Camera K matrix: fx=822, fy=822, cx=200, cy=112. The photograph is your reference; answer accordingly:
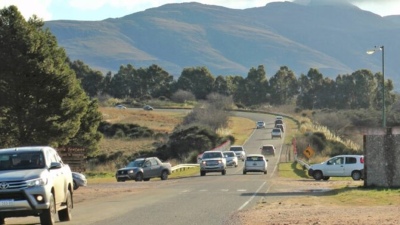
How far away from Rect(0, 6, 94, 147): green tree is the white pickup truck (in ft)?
116

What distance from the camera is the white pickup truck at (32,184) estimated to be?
17.5 meters

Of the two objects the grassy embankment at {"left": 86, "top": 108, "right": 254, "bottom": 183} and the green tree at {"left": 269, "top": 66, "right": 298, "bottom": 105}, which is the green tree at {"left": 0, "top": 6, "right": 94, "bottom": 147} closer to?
the grassy embankment at {"left": 86, "top": 108, "right": 254, "bottom": 183}

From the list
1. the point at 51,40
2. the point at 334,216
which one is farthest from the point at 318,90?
the point at 334,216

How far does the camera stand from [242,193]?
104 feet

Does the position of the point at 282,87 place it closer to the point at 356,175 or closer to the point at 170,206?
the point at 356,175

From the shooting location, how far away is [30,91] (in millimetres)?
54594

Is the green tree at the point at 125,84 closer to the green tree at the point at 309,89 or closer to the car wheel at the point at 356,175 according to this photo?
the green tree at the point at 309,89

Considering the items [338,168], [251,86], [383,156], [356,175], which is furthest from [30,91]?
[251,86]

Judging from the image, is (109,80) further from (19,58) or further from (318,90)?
(19,58)

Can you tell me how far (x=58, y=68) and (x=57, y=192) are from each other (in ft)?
128

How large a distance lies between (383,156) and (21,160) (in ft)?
57.4

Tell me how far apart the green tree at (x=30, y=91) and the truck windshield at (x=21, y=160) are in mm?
35730

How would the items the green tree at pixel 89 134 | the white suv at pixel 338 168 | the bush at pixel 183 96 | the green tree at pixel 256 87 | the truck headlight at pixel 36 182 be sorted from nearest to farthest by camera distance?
the truck headlight at pixel 36 182 → the white suv at pixel 338 168 → the green tree at pixel 89 134 → the bush at pixel 183 96 → the green tree at pixel 256 87

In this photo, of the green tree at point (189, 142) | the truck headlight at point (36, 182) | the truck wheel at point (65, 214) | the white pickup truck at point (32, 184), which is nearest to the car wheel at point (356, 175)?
the truck wheel at point (65, 214)
